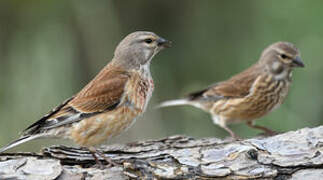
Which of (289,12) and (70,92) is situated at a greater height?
(289,12)

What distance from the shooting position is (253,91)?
5.90 metres

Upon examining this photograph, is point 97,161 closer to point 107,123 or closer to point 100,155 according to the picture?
point 100,155

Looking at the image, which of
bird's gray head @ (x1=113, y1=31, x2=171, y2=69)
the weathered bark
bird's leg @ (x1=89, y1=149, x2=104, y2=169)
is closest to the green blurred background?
bird's gray head @ (x1=113, y1=31, x2=171, y2=69)

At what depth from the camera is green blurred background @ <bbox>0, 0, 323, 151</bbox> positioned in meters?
5.70

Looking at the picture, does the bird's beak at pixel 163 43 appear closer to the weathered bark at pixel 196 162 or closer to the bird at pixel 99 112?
the bird at pixel 99 112

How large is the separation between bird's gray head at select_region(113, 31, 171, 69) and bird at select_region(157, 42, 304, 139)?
3.99 feet

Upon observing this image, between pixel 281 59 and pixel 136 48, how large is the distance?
159 centimetres

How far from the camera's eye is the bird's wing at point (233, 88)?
5984mm

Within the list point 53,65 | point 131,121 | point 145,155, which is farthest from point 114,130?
point 53,65

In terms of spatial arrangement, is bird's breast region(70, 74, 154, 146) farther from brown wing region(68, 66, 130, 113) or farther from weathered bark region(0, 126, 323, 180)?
weathered bark region(0, 126, 323, 180)

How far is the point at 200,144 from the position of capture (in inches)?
172

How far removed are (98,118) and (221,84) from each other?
1995 mm

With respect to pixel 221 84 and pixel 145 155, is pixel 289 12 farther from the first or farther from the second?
pixel 145 155

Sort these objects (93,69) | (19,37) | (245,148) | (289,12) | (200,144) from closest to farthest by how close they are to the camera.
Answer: (245,148) → (200,144) → (289,12) → (19,37) → (93,69)
